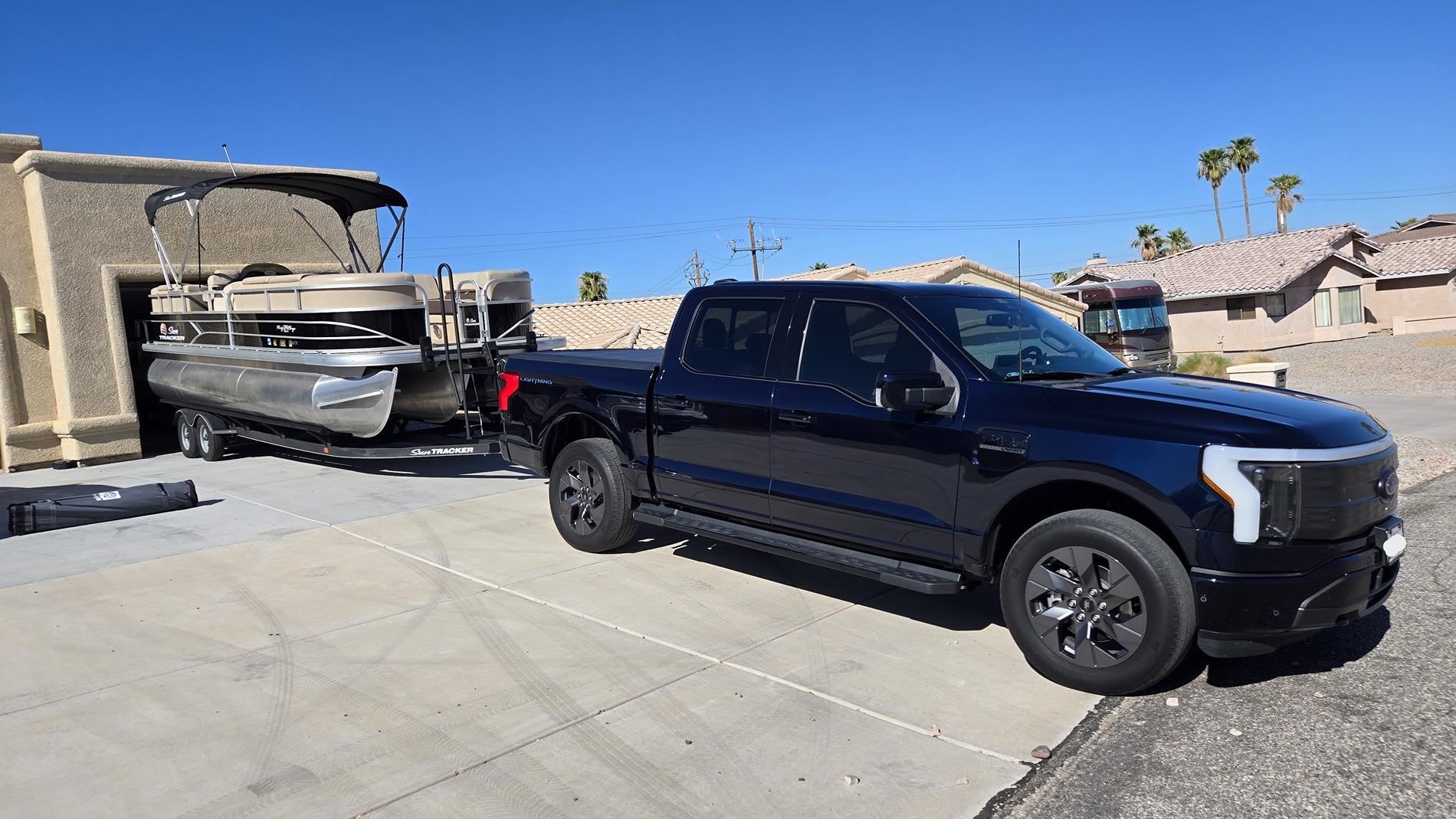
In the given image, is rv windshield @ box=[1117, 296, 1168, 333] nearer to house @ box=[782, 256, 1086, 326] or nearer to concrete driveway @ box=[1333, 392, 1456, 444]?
house @ box=[782, 256, 1086, 326]

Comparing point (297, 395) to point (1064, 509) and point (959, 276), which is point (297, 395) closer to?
point (1064, 509)

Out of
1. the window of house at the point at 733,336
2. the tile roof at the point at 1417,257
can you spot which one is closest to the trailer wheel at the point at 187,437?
the window of house at the point at 733,336

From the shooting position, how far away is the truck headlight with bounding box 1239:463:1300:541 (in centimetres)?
406

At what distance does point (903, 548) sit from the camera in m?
5.24

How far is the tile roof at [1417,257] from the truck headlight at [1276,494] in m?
48.8

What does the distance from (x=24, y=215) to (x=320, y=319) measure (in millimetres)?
6305

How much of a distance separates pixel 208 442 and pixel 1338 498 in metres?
12.8

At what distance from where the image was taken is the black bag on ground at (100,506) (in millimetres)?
8711

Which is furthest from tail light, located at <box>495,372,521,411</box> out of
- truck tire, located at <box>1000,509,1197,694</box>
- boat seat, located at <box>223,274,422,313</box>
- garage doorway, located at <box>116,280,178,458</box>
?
garage doorway, located at <box>116,280,178,458</box>

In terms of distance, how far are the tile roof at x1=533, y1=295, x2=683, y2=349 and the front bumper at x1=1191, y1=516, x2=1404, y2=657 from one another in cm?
1845

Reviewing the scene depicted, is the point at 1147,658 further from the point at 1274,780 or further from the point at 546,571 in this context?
the point at 546,571

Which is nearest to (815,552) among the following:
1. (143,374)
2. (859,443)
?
(859,443)

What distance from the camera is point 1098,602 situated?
447 cm

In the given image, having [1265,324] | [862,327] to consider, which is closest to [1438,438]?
[862,327]
